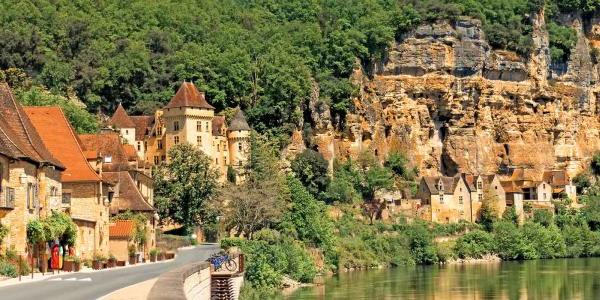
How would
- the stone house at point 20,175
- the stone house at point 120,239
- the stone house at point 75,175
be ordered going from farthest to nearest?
1. the stone house at point 120,239
2. the stone house at point 75,175
3. the stone house at point 20,175

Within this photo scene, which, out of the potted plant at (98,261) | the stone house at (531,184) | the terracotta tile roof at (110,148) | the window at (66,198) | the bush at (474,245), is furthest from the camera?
the stone house at (531,184)

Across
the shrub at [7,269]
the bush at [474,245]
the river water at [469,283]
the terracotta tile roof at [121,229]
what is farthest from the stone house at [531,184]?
the shrub at [7,269]

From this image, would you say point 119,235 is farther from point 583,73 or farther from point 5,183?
point 583,73

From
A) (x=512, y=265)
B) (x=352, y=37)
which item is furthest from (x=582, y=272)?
(x=352, y=37)

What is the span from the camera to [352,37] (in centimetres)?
13038

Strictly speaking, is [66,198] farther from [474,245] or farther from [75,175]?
[474,245]

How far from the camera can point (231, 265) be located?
50.0m

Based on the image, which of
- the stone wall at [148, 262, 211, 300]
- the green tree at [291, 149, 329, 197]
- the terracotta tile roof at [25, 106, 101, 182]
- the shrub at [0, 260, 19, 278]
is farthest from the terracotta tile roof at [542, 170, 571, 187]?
the shrub at [0, 260, 19, 278]

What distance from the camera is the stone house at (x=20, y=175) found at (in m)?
42.4

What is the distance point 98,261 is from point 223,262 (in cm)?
667

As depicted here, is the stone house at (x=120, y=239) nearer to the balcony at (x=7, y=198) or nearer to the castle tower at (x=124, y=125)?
the balcony at (x=7, y=198)

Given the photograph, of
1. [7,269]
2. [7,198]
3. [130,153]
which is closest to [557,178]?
[130,153]

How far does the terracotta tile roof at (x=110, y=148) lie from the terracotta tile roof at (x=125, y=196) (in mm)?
2932

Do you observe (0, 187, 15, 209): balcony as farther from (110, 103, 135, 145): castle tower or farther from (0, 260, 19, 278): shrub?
(110, 103, 135, 145): castle tower
